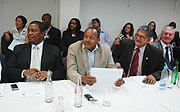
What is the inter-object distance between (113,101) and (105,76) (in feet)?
1.00

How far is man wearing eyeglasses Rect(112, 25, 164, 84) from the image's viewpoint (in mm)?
2592

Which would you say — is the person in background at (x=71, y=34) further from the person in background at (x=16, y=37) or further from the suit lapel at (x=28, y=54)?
the suit lapel at (x=28, y=54)

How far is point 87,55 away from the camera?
2.31m

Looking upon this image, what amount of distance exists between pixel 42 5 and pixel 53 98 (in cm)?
375

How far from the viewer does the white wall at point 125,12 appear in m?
5.23

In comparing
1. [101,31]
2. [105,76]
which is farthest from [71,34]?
[105,76]

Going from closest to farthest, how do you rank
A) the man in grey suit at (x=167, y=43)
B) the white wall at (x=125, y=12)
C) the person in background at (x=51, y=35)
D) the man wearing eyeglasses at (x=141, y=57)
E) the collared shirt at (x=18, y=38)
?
the man wearing eyeglasses at (x=141, y=57)
the man in grey suit at (x=167, y=43)
the collared shirt at (x=18, y=38)
the person in background at (x=51, y=35)
the white wall at (x=125, y=12)

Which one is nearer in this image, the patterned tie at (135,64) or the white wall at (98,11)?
the patterned tie at (135,64)

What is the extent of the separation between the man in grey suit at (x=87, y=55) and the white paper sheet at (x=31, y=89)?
0.43m

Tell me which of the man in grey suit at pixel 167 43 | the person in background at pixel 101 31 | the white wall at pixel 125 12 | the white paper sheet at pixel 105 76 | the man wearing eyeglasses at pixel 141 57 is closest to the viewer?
the white paper sheet at pixel 105 76

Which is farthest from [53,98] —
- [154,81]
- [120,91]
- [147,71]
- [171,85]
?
[147,71]

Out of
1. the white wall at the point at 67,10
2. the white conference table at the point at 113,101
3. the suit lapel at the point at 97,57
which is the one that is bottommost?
the white conference table at the point at 113,101

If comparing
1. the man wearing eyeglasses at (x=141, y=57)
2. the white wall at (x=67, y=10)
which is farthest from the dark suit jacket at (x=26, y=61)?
the white wall at (x=67, y=10)

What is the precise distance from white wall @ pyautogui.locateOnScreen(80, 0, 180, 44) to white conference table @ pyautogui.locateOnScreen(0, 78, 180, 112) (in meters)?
3.57
